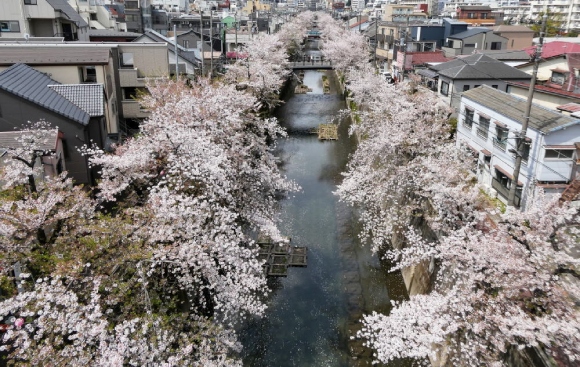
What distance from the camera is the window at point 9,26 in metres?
34.0

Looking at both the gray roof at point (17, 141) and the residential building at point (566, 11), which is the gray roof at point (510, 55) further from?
the residential building at point (566, 11)

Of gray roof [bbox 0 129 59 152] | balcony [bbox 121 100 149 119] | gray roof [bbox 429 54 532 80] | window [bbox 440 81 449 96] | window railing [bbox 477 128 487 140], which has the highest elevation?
gray roof [bbox 429 54 532 80]

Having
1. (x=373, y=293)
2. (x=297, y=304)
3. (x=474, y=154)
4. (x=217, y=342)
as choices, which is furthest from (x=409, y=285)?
(x=217, y=342)

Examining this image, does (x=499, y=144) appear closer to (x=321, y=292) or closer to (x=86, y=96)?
(x=321, y=292)

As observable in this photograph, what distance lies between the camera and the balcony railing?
15.3 m

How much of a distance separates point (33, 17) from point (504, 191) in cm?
3547

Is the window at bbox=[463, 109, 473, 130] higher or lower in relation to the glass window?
lower

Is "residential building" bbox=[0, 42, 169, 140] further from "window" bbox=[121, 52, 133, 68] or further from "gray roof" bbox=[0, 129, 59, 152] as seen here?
"gray roof" bbox=[0, 129, 59, 152]

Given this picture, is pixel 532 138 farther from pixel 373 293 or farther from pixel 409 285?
pixel 373 293

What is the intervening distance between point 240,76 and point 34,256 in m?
24.6

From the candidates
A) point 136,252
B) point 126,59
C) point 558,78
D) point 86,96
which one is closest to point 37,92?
point 86,96

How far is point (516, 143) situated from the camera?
14859mm

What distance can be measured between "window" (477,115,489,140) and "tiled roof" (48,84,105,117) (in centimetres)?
1612

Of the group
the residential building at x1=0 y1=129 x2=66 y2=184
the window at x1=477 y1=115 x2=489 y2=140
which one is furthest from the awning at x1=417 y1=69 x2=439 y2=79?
the residential building at x1=0 y1=129 x2=66 y2=184
